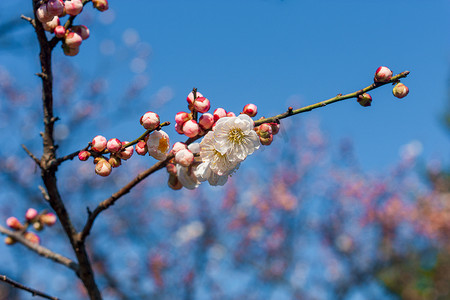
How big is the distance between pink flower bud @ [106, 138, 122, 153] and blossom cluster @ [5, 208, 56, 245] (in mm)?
872

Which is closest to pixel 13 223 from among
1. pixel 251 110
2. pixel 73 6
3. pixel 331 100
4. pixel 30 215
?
pixel 30 215

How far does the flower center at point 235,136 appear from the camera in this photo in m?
1.14

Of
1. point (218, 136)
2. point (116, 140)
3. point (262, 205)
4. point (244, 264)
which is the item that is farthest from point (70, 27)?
point (262, 205)

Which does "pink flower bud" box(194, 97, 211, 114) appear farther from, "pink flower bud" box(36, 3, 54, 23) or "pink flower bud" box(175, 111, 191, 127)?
"pink flower bud" box(36, 3, 54, 23)

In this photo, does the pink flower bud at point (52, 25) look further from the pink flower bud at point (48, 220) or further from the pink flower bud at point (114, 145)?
the pink flower bud at point (48, 220)

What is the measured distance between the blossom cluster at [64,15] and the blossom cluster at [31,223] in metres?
0.78

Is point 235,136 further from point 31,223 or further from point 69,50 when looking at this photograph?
point 31,223

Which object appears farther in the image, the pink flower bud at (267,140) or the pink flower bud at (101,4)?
the pink flower bud at (101,4)

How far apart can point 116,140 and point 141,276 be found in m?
6.79

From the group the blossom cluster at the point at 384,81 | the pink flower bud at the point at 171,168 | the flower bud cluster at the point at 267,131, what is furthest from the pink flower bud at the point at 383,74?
the pink flower bud at the point at 171,168

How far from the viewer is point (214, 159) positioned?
119 cm

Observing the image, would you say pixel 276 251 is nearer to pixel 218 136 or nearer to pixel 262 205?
pixel 262 205

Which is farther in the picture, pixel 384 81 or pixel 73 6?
pixel 73 6

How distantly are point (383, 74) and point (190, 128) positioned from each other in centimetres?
53
